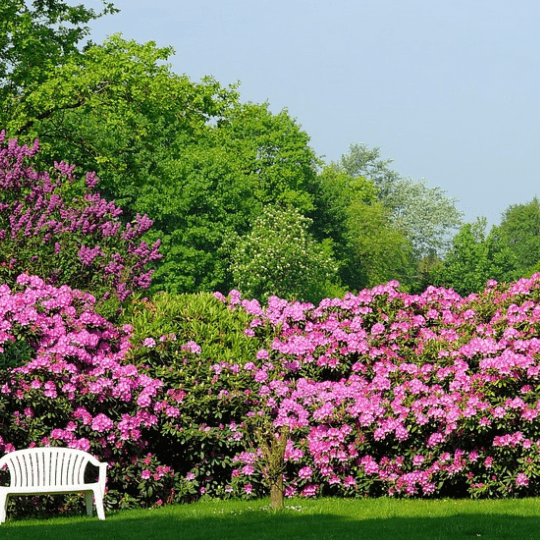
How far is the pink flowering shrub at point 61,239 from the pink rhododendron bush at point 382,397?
1.89 metres

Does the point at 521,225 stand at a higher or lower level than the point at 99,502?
higher

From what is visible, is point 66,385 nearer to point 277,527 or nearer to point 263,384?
point 263,384

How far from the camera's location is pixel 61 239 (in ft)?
52.8

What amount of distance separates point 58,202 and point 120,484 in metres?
5.10

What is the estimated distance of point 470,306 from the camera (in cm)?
1547

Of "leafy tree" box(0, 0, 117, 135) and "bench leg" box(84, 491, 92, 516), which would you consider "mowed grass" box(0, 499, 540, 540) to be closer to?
"bench leg" box(84, 491, 92, 516)

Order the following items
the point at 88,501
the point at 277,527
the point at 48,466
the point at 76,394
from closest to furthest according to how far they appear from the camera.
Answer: the point at 277,527 → the point at 48,466 → the point at 88,501 → the point at 76,394

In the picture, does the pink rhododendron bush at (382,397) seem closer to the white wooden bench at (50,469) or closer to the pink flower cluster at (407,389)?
the pink flower cluster at (407,389)

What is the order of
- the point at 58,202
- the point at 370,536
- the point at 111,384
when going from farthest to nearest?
the point at 58,202
the point at 111,384
the point at 370,536

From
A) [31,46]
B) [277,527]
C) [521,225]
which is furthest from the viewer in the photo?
[521,225]

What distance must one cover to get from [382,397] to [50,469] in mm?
4748

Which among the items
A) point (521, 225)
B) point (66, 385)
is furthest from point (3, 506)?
point (521, 225)

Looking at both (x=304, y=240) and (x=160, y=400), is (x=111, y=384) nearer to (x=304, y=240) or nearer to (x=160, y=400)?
(x=160, y=400)

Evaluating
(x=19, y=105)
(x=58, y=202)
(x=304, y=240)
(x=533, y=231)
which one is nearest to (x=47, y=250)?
(x=58, y=202)
